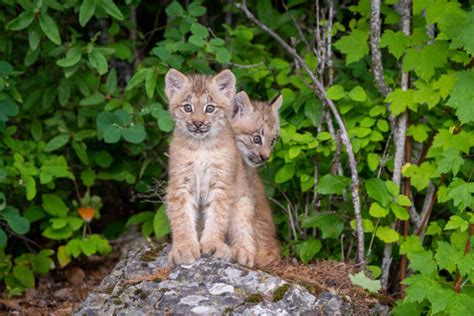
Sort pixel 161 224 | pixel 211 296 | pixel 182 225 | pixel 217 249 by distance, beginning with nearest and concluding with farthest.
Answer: pixel 211 296 < pixel 217 249 < pixel 182 225 < pixel 161 224

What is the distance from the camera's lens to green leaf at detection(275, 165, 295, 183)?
26.0 feet

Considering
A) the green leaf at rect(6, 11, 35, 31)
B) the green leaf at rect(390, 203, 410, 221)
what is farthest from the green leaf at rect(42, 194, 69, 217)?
the green leaf at rect(390, 203, 410, 221)

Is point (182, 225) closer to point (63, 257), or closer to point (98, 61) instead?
point (98, 61)

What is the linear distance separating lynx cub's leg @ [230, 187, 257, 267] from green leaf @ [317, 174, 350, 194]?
664mm

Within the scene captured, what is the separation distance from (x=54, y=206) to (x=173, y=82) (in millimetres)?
2337

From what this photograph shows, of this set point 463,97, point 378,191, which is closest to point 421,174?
point 378,191

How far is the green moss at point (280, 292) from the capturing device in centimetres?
617

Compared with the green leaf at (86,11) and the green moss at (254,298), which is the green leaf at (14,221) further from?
the green moss at (254,298)

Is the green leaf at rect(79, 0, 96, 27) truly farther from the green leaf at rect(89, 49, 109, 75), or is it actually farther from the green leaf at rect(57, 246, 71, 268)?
the green leaf at rect(57, 246, 71, 268)

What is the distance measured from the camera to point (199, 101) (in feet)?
22.7

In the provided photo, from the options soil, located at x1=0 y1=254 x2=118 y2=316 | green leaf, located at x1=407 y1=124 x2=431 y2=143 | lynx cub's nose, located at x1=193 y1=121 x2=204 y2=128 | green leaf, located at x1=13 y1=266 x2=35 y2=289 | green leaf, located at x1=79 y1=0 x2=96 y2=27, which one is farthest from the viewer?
green leaf, located at x1=13 y1=266 x2=35 y2=289

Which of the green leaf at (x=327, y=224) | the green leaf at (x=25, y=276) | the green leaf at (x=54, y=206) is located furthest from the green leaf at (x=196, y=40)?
the green leaf at (x=25, y=276)

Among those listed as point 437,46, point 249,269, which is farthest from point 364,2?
point 249,269

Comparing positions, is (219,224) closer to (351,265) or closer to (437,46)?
(351,265)
